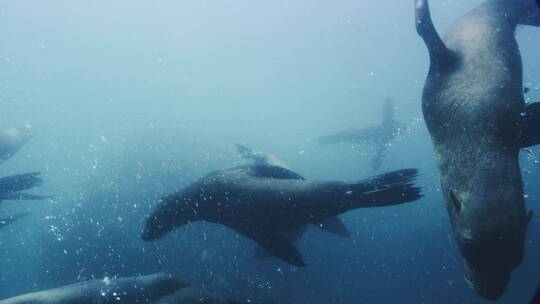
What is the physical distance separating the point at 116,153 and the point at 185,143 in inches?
125

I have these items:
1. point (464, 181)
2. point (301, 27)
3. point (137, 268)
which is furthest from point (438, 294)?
point (301, 27)

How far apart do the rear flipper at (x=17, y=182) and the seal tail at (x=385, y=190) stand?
5973 mm

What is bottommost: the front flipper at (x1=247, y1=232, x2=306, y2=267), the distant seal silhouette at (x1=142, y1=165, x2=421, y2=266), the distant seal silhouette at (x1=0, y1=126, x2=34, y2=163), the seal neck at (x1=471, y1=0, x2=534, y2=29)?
the distant seal silhouette at (x1=0, y1=126, x2=34, y2=163)

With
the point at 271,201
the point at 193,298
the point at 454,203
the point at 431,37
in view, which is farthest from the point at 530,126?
the point at 193,298

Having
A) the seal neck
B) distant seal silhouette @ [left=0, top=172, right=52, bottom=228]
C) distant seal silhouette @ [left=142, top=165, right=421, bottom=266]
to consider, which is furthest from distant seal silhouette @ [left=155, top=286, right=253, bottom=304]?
the seal neck

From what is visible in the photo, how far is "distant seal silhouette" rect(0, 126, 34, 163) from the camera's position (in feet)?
37.7

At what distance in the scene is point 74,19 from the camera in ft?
301

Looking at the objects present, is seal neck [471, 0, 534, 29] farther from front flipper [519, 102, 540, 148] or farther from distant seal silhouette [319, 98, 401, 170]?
distant seal silhouette [319, 98, 401, 170]

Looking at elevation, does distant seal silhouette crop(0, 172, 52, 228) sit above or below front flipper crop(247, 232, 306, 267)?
below

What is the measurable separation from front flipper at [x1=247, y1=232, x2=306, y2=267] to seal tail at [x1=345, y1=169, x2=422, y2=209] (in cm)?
87

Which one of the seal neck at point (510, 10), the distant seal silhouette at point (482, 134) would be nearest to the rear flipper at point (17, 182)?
the distant seal silhouette at point (482, 134)

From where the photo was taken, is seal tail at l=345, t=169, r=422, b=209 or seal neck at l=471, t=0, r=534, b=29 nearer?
seal tail at l=345, t=169, r=422, b=209

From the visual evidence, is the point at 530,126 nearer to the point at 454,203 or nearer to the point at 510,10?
the point at 454,203

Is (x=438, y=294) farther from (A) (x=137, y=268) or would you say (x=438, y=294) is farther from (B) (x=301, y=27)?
(B) (x=301, y=27)
